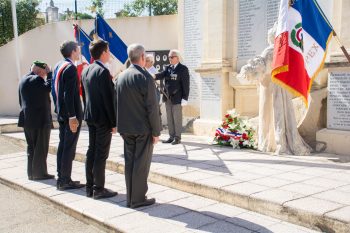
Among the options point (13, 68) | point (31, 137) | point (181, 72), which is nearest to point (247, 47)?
point (181, 72)

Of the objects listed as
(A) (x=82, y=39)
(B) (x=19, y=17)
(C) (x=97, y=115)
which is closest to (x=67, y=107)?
(C) (x=97, y=115)

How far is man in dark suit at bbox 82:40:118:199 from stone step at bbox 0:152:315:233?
39cm

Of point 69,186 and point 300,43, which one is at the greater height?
point 300,43

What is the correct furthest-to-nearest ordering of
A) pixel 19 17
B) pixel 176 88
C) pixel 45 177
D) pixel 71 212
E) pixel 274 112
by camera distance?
1. pixel 19 17
2. pixel 176 88
3. pixel 274 112
4. pixel 45 177
5. pixel 71 212

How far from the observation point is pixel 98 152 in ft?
16.0

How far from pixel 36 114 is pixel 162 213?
9.01 ft

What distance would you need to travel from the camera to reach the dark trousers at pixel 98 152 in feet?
16.0

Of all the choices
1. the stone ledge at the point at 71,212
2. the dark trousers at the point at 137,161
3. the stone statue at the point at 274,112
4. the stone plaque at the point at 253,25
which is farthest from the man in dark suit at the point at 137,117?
the stone plaque at the point at 253,25

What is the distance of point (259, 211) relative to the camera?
14.2 ft

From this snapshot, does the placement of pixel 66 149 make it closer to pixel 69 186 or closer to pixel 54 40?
pixel 69 186

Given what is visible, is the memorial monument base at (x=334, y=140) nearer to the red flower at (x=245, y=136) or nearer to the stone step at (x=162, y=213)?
the red flower at (x=245, y=136)

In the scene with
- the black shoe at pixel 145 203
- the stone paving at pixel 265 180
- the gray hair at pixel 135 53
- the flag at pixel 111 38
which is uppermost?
the flag at pixel 111 38

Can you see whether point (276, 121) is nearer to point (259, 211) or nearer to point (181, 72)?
point (181, 72)

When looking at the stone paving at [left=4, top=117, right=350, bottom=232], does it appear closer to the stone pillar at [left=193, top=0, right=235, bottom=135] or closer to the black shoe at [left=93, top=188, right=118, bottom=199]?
the black shoe at [left=93, top=188, right=118, bottom=199]
